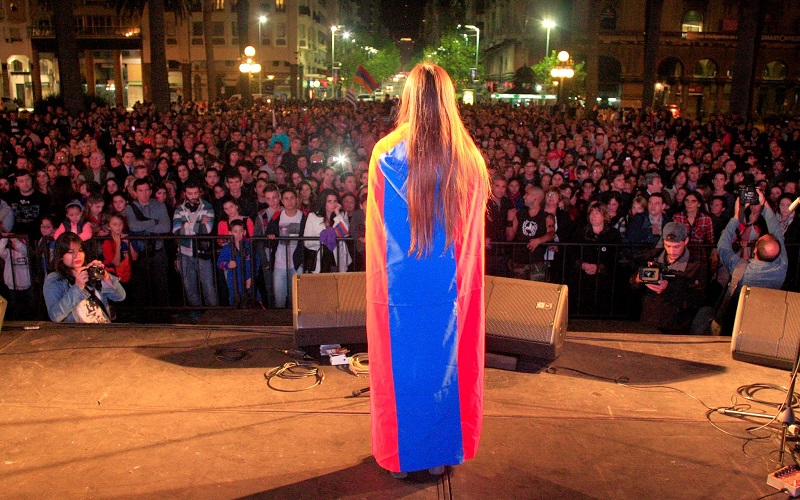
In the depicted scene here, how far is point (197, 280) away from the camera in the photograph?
7.84m

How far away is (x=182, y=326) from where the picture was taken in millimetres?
6133

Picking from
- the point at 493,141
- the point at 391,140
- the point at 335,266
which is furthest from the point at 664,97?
the point at 391,140

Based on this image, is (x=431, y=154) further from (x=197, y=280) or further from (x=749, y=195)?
(x=197, y=280)

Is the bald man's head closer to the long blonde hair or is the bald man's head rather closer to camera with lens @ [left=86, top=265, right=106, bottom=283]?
the long blonde hair

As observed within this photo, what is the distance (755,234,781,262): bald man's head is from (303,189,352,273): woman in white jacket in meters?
4.07

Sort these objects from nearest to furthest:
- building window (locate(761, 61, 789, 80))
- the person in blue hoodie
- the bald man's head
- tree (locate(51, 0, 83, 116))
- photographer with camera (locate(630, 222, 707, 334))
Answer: the bald man's head, photographer with camera (locate(630, 222, 707, 334)), the person in blue hoodie, tree (locate(51, 0, 83, 116)), building window (locate(761, 61, 789, 80))

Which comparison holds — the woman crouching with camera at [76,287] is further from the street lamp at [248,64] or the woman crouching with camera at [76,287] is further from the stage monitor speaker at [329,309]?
the street lamp at [248,64]

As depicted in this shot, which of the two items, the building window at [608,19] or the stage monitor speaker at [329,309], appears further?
the building window at [608,19]

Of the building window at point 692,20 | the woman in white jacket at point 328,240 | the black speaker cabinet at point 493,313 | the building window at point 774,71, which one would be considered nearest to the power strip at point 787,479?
the black speaker cabinet at point 493,313

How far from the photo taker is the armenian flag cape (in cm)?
345

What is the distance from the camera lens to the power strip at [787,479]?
3.46 metres

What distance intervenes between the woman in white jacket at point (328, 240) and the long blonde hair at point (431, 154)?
3.92m

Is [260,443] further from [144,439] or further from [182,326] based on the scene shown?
[182,326]

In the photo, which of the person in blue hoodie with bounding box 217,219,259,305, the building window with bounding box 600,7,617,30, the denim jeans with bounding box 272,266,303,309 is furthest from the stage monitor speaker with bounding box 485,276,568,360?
the building window with bounding box 600,7,617,30
